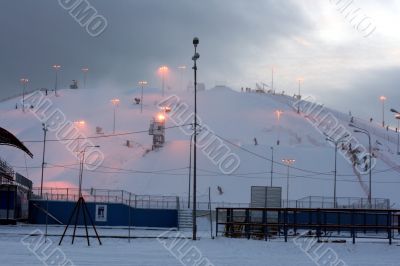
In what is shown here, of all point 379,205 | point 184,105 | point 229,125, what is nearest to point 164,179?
point 379,205

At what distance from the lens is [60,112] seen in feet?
432

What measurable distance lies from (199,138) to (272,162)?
18.3 metres

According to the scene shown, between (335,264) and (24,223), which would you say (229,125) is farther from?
(335,264)

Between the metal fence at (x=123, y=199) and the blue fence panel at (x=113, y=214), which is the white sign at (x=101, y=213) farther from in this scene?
the metal fence at (x=123, y=199)

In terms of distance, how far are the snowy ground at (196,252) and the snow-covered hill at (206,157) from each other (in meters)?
41.8

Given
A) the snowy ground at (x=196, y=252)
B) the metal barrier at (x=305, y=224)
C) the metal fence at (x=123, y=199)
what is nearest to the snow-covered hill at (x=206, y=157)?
the metal fence at (x=123, y=199)

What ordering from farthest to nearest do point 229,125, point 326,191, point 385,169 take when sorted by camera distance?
point 229,125 < point 385,169 < point 326,191

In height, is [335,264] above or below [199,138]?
below

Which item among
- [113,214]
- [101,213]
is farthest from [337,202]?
[101,213]

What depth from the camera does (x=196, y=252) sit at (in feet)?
82.2

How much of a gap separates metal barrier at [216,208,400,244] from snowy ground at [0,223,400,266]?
153 cm

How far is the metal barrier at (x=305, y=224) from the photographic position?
3045cm

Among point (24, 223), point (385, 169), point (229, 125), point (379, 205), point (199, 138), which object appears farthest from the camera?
point (229, 125)

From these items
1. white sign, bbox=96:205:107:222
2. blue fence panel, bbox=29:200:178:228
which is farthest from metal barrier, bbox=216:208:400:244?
white sign, bbox=96:205:107:222
